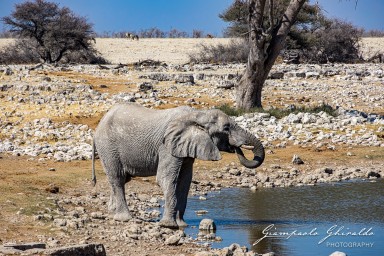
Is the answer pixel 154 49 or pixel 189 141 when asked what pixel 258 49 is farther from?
pixel 154 49

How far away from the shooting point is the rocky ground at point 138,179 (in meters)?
11.3

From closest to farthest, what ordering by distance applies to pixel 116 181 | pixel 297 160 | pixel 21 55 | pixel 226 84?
pixel 116 181, pixel 297 160, pixel 226 84, pixel 21 55

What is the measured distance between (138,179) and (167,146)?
4.69 metres

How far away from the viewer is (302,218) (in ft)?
42.0

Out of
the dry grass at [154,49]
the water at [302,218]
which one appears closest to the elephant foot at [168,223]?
the water at [302,218]

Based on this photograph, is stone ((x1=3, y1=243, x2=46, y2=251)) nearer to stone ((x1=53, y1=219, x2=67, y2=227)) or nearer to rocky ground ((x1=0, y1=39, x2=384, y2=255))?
rocky ground ((x1=0, y1=39, x2=384, y2=255))

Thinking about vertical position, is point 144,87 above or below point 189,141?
above

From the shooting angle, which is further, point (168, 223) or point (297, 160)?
point (297, 160)

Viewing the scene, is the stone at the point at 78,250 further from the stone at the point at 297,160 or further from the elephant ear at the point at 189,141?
the stone at the point at 297,160

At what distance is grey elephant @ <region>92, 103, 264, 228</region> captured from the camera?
11.6 metres

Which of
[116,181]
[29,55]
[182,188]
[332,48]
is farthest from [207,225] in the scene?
[332,48]

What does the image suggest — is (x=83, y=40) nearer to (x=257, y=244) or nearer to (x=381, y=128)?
(x=381, y=128)

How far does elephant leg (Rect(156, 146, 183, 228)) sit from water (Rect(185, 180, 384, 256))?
0.33 meters

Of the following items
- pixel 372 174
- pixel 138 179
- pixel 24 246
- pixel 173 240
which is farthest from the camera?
pixel 372 174
